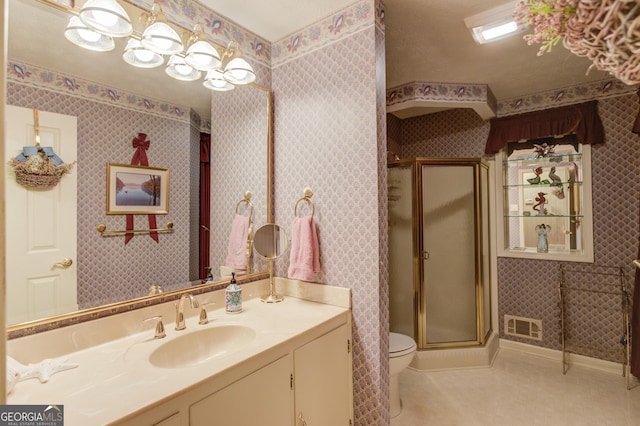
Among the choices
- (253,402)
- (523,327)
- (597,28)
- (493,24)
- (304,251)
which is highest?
(493,24)

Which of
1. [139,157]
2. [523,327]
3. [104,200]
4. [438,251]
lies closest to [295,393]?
[104,200]

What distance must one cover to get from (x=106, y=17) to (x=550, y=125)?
331 centimetres

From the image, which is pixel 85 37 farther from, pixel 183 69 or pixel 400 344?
pixel 400 344

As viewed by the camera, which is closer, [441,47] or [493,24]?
[493,24]

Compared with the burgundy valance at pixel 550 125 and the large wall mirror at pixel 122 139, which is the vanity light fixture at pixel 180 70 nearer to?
the large wall mirror at pixel 122 139

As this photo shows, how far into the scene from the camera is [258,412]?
3.75 feet

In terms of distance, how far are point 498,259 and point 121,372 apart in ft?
10.5

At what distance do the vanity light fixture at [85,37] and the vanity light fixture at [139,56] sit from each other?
2.8 inches

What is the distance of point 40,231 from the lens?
1.15 metres

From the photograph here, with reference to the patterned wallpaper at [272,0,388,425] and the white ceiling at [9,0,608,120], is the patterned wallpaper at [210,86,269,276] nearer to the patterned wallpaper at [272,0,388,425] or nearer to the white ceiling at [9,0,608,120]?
the white ceiling at [9,0,608,120]

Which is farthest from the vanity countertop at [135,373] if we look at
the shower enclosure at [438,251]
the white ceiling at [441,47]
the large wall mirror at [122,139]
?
the white ceiling at [441,47]

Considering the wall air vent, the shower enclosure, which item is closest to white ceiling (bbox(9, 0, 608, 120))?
the shower enclosure

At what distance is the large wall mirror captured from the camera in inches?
45.6

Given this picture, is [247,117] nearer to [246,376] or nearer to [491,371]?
[246,376]
